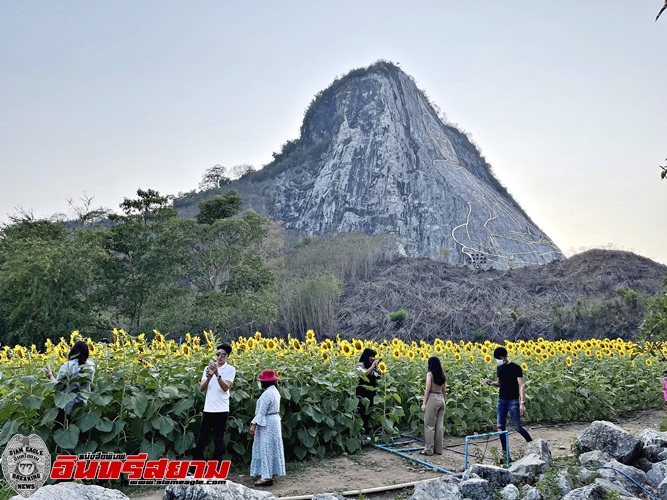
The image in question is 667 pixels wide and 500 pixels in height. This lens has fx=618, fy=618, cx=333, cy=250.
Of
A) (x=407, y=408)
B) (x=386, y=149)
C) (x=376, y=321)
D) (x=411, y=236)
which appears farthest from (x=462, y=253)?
(x=407, y=408)

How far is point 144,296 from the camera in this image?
94.0 ft

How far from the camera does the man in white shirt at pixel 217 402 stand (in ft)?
22.9

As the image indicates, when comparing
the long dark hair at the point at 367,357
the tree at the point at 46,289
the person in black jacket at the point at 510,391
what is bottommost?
the person in black jacket at the point at 510,391

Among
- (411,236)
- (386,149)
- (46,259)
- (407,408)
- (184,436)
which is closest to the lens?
(184,436)

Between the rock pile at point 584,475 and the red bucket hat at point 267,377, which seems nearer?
the rock pile at point 584,475

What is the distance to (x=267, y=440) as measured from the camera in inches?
279

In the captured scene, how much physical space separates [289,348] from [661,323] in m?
5.00

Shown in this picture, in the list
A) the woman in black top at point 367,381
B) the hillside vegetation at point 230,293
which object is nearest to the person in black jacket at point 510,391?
the woman in black top at point 367,381

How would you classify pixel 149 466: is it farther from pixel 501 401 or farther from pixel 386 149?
pixel 386 149

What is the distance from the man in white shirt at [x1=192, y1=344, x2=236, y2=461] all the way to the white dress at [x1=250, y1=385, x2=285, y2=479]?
15.1 inches

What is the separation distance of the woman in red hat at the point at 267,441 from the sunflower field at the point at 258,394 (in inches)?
22.2

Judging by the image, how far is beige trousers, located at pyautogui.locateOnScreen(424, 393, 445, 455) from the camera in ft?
28.6

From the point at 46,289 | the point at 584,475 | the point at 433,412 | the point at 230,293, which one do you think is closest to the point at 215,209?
the point at 230,293

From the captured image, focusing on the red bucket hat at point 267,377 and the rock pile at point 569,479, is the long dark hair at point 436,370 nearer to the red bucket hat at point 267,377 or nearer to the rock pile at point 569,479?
the rock pile at point 569,479
